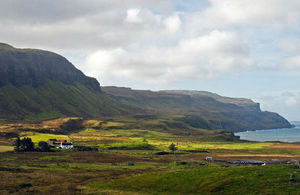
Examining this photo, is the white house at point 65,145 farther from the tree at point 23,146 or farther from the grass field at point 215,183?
the grass field at point 215,183

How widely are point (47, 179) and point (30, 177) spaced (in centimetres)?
559

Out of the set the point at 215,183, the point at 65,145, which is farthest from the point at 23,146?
the point at 215,183

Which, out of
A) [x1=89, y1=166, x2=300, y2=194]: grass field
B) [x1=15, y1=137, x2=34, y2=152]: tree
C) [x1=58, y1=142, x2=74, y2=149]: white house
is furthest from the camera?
[x1=58, y1=142, x2=74, y2=149]: white house

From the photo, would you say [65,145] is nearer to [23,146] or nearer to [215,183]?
[23,146]

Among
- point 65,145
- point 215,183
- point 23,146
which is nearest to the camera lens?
point 215,183

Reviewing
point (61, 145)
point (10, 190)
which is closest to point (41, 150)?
point (61, 145)

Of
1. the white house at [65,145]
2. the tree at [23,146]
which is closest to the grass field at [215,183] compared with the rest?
the tree at [23,146]

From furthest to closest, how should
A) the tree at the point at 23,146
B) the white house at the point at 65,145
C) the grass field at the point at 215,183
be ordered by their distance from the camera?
1. the white house at the point at 65,145
2. the tree at the point at 23,146
3. the grass field at the point at 215,183

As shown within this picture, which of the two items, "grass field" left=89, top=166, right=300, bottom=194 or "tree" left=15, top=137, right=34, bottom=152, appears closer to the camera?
"grass field" left=89, top=166, right=300, bottom=194

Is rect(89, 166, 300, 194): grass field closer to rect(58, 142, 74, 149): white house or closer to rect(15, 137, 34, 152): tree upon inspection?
rect(15, 137, 34, 152): tree

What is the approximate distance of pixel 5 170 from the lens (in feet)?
335

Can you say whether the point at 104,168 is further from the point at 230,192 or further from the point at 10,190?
the point at 230,192

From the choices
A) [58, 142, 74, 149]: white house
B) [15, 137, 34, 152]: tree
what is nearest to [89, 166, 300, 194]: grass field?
[15, 137, 34, 152]: tree

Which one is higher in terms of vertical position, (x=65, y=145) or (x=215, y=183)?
(x=65, y=145)
